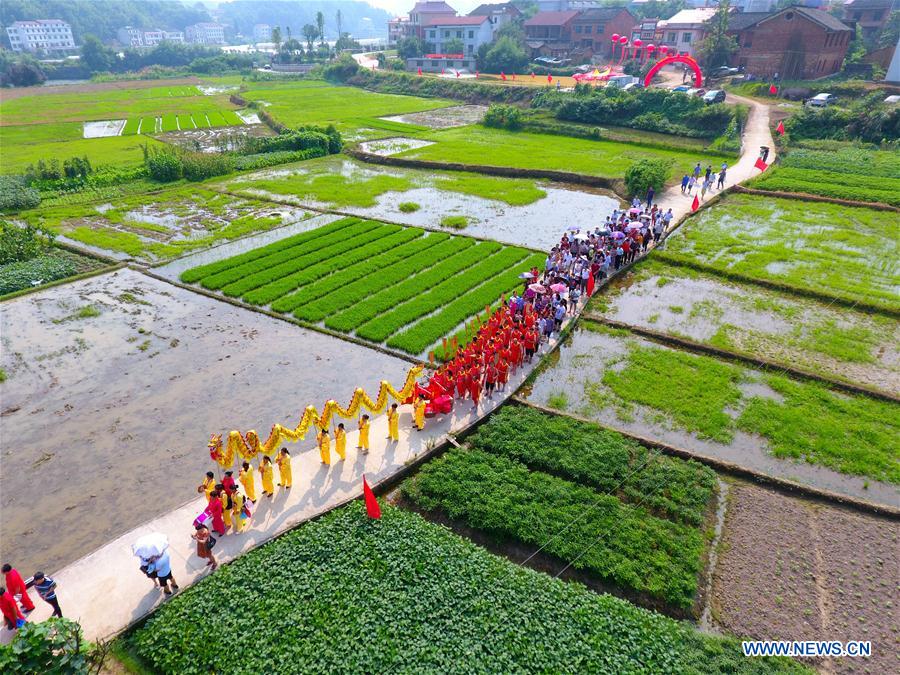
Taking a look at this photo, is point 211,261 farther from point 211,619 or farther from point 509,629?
point 509,629

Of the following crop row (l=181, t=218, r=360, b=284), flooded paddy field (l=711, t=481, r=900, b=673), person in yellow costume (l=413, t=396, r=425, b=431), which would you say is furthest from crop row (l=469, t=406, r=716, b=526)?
crop row (l=181, t=218, r=360, b=284)

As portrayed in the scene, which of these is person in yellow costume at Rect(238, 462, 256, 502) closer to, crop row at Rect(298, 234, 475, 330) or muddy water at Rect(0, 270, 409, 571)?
muddy water at Rect(0, 270, 409, 571)

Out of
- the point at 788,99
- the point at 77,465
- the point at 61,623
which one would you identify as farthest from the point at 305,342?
the point at 788,99

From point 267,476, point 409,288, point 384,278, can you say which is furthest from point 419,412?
point 384,278

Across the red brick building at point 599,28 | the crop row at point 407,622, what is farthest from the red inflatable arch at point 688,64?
the crop row at point 407,622

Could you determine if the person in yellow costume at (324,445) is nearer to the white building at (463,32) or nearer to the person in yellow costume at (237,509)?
the person in yellow costume at (237,509)
